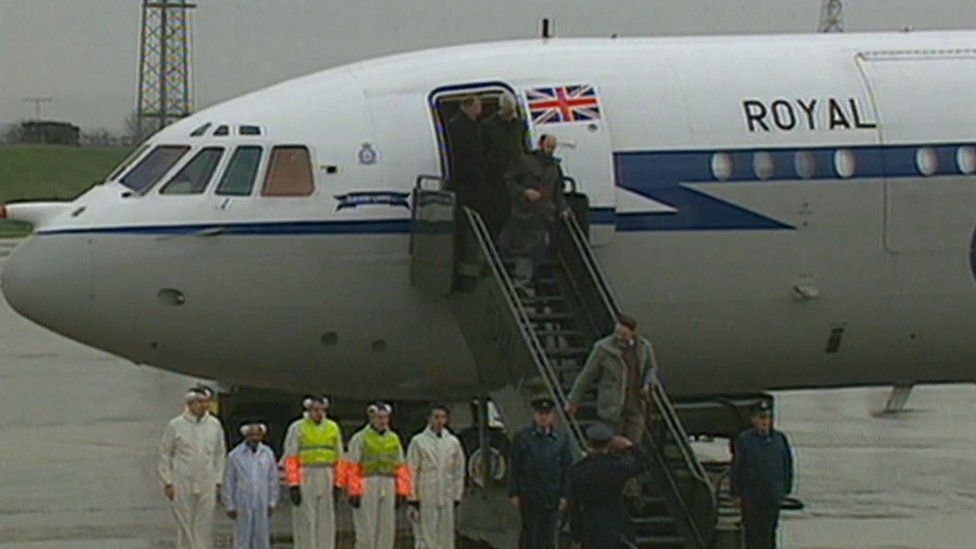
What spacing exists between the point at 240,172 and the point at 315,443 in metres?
2.73

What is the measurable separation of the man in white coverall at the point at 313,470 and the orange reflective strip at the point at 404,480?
460 mm

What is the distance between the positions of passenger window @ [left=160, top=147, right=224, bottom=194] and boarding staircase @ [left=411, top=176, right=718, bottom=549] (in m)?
1.86

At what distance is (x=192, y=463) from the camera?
1598 centimetres

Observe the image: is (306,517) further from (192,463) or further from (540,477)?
(540,477)

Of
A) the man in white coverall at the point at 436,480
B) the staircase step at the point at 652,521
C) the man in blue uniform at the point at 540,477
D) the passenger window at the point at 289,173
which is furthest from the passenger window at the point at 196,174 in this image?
the staircase step at the point at 652,521

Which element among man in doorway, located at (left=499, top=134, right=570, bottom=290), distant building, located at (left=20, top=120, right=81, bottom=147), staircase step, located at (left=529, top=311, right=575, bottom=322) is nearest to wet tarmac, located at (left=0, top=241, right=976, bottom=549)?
staircase step, located at (left=529, top=311, right=575, bottom=322)

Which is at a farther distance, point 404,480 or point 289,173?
point 289,173

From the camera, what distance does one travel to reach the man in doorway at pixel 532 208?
17266 mm

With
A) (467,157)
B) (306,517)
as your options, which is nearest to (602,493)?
(306,517)

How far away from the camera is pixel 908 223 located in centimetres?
1850

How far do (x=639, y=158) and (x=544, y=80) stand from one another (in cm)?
115

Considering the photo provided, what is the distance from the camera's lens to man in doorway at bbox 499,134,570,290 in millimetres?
17266

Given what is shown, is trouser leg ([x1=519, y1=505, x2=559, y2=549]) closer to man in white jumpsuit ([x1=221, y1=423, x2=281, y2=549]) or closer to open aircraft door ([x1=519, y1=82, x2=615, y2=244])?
man in white jumpsuit ([x1=221, y1=423, x2=281, y2=549])

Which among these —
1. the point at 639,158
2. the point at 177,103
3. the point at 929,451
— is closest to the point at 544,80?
the point at 639,158
